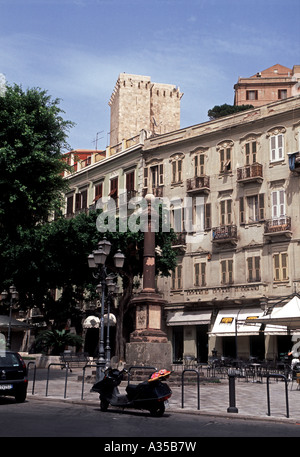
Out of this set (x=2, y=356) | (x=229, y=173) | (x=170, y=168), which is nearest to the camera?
(x=2, y=356)

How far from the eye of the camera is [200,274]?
37.1m

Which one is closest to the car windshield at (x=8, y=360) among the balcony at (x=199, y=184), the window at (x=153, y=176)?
the balcony at (x=199, y=184)

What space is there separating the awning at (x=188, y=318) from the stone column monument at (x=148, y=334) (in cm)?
1516

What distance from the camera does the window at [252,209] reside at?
34.8 m

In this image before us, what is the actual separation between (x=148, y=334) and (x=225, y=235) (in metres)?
16.8

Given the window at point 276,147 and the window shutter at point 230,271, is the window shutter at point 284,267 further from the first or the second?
the window at point 276,147

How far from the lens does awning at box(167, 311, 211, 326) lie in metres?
35.5

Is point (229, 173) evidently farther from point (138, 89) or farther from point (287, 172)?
point (138, 89)

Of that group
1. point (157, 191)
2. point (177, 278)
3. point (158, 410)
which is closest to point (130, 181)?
point (157, 191)

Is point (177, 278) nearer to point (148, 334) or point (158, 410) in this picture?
point (148, 334)

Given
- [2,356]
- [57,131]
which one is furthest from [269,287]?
[2,356]

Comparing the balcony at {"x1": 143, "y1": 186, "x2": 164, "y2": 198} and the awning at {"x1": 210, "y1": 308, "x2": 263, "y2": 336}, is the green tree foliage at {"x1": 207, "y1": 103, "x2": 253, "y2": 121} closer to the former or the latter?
the balcony at {"x1": 143, "y1": 186, "x2": 164, "y2": 198}

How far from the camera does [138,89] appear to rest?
62719 mm

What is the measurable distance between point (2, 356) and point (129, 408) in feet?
12.8
